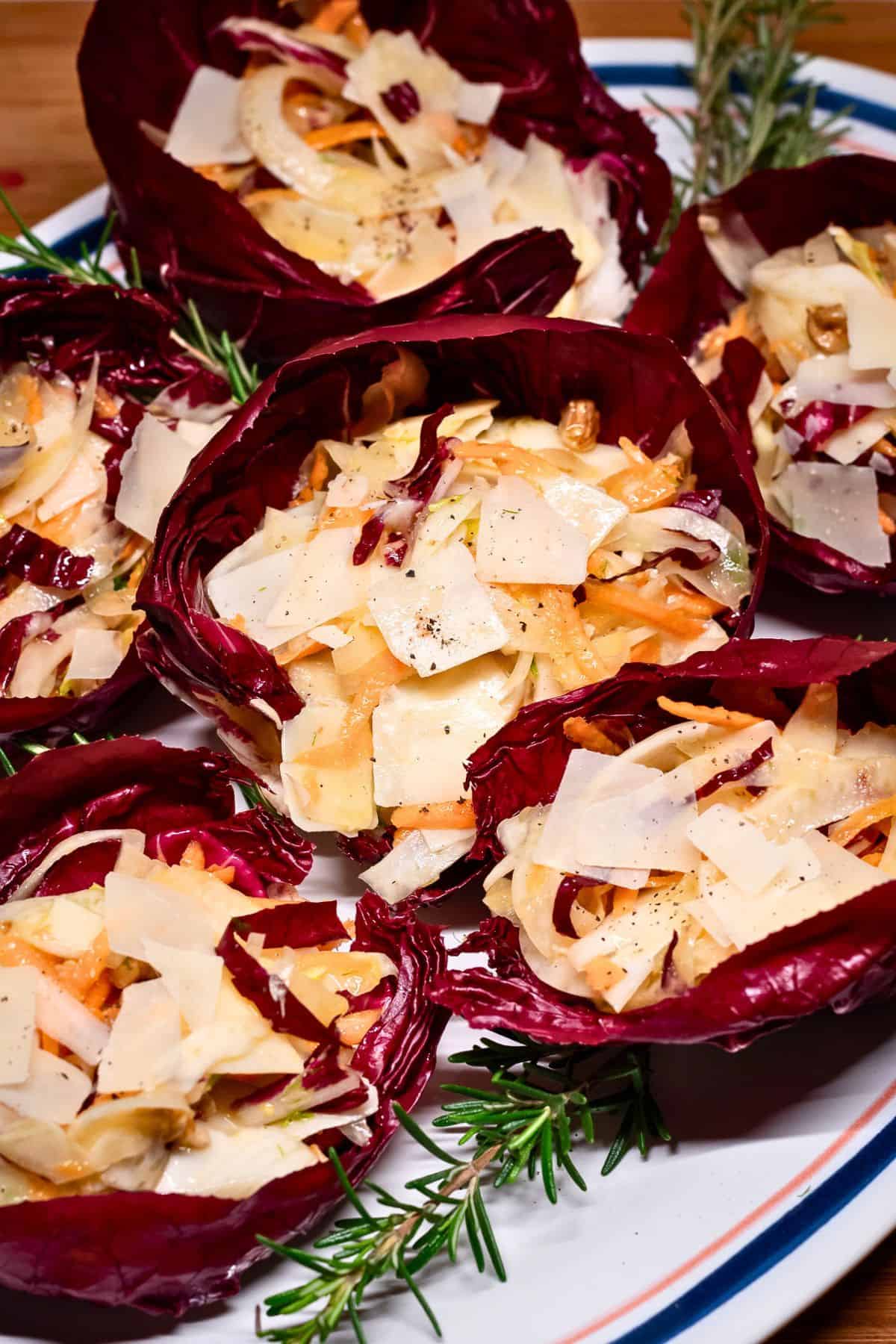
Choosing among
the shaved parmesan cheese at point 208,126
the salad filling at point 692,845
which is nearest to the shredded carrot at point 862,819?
the salad filling at point 692,845

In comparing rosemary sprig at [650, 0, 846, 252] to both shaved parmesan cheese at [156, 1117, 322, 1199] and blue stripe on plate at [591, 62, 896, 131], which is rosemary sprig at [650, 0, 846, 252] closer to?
blue stripe on plate at [591, 62, 896, 131]

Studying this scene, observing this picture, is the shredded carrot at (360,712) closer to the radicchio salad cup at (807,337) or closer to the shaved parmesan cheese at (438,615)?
the shaved parmesan cheese at (438,615)

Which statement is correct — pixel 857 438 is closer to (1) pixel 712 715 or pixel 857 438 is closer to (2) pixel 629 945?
(1) pixel 712 715

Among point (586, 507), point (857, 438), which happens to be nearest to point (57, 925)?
point (586, 507)

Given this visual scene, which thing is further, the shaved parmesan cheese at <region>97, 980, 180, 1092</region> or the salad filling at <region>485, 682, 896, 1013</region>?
the salad filling at <region>485, 682, 896, 1013</region>

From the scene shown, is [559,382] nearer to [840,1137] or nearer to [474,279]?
[474,279]

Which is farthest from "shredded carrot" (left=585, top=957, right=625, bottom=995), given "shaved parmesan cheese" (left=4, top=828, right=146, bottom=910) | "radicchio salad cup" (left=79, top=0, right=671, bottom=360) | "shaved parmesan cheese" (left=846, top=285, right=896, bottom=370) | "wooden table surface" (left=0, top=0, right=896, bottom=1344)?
"wooden table surface" (left=0, top=0, right=896, bottom=1344)
